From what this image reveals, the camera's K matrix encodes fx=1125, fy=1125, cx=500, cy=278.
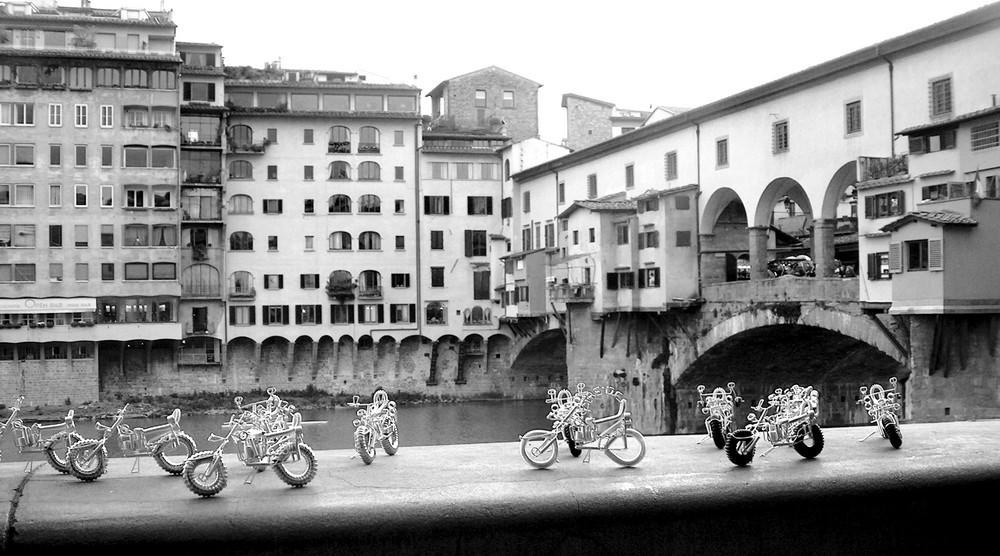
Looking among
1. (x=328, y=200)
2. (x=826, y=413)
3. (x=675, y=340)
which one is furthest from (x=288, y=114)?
(x=826, y=413)

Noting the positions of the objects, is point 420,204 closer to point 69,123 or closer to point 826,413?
point 69,123

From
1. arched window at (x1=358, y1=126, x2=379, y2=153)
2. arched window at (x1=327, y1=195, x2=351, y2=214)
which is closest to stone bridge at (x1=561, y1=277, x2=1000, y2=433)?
arched window at (x1=327, y1=195, x2=351, y2=214)

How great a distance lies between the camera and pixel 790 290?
131 ft

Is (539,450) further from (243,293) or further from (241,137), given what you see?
(241,137)

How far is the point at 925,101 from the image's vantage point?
1348 inches

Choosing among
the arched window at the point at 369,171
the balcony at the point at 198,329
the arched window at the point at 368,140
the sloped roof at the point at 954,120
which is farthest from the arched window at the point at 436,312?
the sloped roof at the point at 954,120

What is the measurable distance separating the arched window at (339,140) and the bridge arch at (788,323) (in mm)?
29349

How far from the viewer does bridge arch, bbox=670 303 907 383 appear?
118ft

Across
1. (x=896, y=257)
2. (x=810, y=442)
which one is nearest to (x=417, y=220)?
(x=896, y=257)

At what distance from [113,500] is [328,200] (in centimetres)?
6339

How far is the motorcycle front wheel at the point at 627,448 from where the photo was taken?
34.9 ft

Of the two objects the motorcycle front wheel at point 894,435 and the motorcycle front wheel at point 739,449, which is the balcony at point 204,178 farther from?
the motorcycle front wheel at point 739,449

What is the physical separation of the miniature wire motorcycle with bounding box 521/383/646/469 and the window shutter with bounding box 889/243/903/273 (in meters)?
22.0

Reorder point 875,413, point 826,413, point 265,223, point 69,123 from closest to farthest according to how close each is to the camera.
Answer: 1. point 875,413
2. point 826,413
3. point 69,123
4. point 265,223
